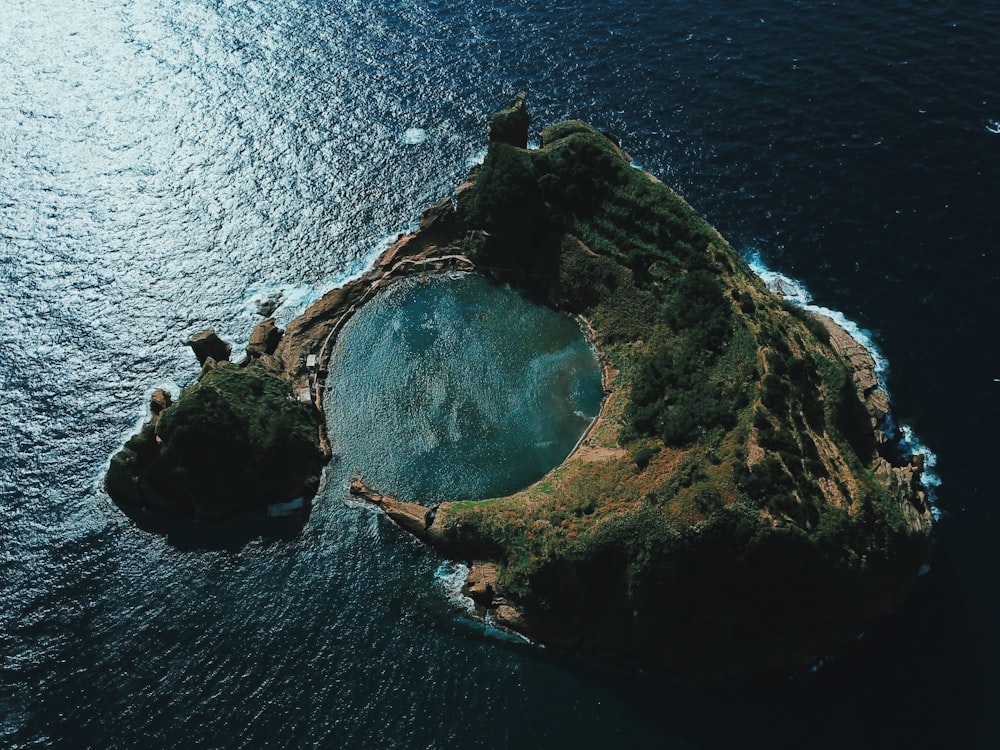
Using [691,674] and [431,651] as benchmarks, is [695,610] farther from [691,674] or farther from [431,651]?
[431,651]

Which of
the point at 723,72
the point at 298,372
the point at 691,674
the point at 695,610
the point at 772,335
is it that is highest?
the point at 723,72

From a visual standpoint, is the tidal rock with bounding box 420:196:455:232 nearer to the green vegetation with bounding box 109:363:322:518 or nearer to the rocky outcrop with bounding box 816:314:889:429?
the green vegetation with bounding box 109:363:322:518

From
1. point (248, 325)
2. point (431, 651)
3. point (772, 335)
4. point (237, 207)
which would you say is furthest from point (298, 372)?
point (772, 335)

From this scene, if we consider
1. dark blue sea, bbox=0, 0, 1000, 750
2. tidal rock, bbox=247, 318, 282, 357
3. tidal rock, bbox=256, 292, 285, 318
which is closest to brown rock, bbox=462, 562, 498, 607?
dark blue sea, bbox=0, 0, 1000, 750

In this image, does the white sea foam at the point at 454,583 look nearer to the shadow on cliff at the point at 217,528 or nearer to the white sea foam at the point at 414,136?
the shadow on cliff at the point at 217,528

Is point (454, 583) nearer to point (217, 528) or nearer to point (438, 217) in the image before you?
point (217, 528)

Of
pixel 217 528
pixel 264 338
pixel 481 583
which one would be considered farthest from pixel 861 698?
pixel 264 338
